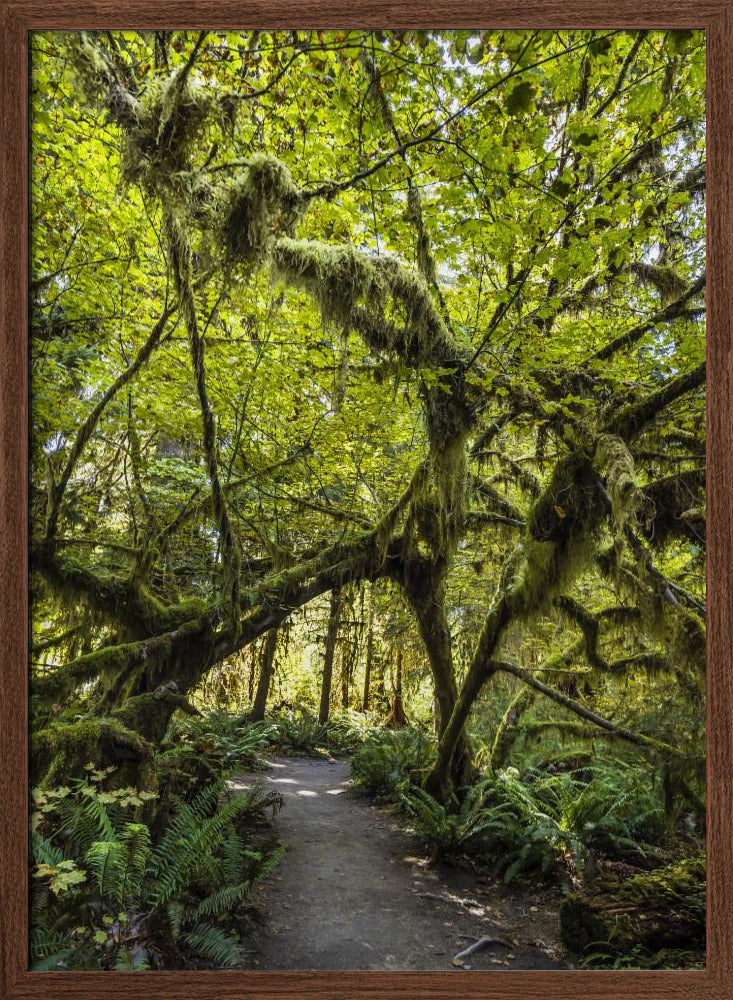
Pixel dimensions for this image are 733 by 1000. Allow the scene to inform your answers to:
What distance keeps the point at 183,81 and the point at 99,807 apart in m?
2.87

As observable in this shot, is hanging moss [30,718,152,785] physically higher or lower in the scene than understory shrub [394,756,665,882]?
higher

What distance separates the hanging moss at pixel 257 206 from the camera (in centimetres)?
234

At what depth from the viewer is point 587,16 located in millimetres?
1606

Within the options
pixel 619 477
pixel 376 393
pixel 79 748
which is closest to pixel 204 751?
pixel 79 748

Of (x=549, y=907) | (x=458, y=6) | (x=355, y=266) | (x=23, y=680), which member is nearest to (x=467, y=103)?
(x=458, y=6)

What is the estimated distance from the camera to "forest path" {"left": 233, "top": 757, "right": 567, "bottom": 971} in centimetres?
197

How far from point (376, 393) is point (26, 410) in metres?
3.05

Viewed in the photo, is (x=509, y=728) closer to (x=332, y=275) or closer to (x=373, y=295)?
(x=373, y=295)

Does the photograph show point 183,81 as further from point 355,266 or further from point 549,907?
point 549,907

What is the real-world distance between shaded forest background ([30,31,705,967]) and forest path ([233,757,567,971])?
285 millimetres

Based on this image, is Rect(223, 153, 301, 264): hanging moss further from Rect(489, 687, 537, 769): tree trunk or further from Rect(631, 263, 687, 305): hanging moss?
Rect(489, 687, 537, 769): tree trunk

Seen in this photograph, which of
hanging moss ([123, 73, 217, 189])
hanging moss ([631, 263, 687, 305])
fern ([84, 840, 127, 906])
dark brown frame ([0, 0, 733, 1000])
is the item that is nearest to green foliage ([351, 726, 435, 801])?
fern ([84, 840, 127, 906])

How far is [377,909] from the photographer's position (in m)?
2.87

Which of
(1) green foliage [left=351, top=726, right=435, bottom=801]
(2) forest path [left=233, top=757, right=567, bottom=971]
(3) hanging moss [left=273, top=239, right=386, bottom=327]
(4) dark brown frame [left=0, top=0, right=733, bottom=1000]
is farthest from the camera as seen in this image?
(1) green foliage [left=351, top=726, right=435, bottom=801]
